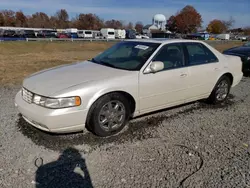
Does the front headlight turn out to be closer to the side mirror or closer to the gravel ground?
the gravel ground

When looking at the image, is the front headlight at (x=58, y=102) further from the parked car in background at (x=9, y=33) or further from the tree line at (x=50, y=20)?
the tree line at (x=50, y=20)

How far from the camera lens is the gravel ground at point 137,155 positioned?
2.46 m

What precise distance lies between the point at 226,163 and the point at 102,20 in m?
103

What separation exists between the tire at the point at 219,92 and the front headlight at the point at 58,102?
10.4ft

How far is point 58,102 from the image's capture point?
293 centimetres

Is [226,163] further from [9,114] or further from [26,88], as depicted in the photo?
[9,114]

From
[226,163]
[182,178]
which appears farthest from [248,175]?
[182,178]

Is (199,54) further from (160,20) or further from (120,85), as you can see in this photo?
(160,20)

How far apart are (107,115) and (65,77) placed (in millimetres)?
878

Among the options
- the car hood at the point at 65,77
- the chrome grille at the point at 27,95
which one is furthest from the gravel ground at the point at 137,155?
the car hood at the point at 65,77

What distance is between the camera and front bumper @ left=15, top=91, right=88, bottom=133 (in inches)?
115

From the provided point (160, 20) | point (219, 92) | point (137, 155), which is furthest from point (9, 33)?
point (160, 20)

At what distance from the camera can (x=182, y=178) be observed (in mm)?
2498

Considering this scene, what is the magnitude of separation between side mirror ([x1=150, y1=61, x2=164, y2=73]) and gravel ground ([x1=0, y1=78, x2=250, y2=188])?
997 mm
